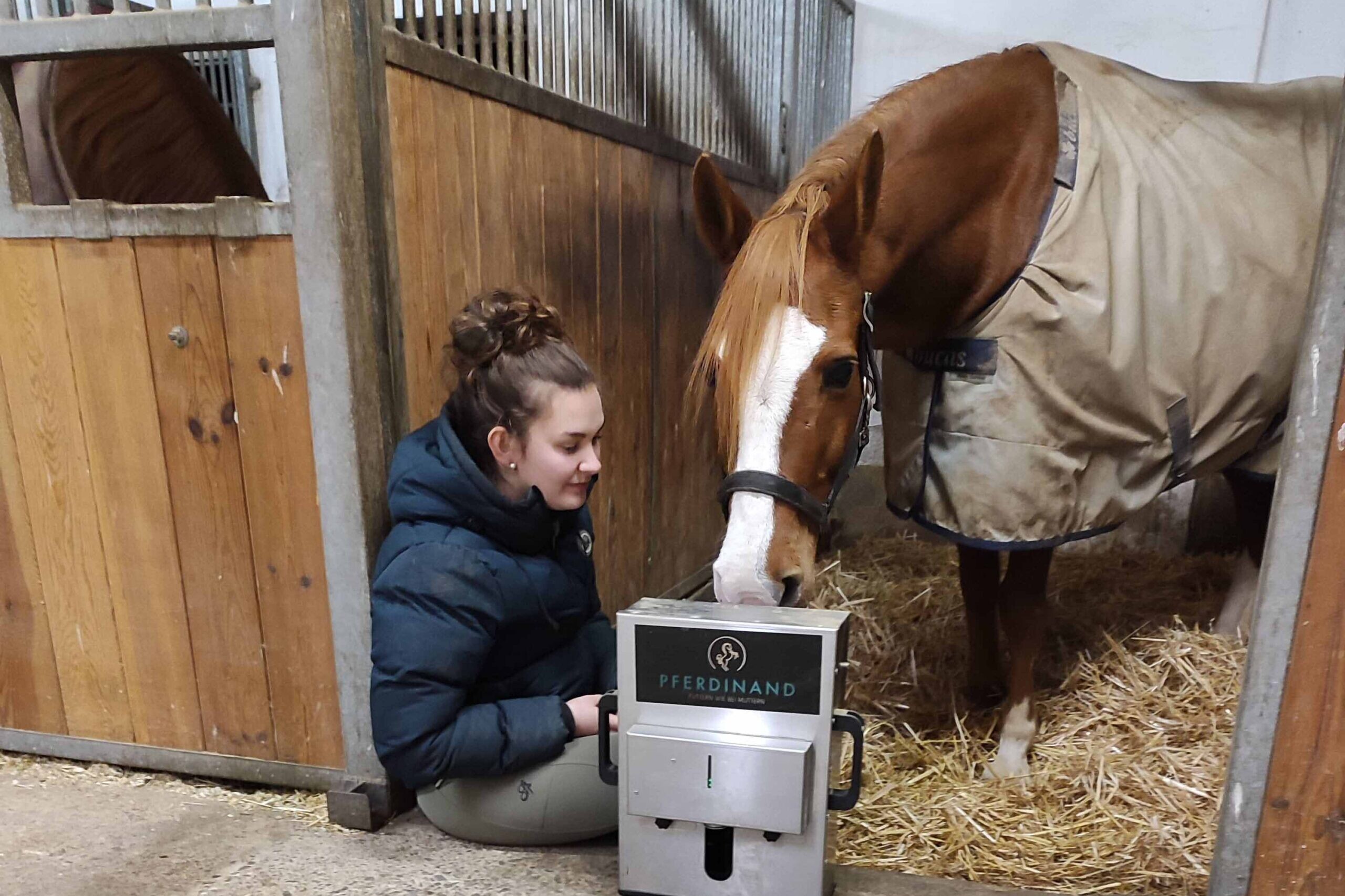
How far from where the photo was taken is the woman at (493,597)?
1081 millimetres

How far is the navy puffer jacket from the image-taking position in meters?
1.07

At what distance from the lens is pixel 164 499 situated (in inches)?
51.5

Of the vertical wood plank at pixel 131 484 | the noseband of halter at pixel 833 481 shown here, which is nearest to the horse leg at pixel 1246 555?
the noseband of halter at pixel 833 481

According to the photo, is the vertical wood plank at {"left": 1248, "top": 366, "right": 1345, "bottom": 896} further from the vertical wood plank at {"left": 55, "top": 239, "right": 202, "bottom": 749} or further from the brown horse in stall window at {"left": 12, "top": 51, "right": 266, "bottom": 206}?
the brown horse in stall window at {"left": 12, "top": 51, "right": 266, "bottom": 206}

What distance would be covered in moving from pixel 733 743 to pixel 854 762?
0.14 meters

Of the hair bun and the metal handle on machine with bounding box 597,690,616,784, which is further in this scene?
the hair bun

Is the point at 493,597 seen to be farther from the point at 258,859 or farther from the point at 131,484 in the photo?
the point at 131,484

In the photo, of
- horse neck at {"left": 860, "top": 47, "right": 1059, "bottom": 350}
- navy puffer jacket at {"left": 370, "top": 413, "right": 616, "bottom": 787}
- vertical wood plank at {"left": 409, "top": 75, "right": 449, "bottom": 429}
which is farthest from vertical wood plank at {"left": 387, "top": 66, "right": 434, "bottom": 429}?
horse neck at {"left": 860, "top": 47, "right": 1059, "bottom": 350}

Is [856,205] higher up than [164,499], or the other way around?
[856,205]

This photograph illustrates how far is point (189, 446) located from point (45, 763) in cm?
70

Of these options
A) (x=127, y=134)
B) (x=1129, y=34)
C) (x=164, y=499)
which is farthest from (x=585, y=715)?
(x=1129, y=34)

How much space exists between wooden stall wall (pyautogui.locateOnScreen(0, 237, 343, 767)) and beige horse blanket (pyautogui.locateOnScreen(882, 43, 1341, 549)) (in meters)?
1.04

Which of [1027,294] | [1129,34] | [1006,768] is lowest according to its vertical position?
[1006,768]

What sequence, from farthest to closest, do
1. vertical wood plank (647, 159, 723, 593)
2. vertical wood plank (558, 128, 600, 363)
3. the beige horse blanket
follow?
vertical wood plank (647, 159, 723, 593)
vertical wood plank (558, 128, 600, 363)
the beige horse blanket
